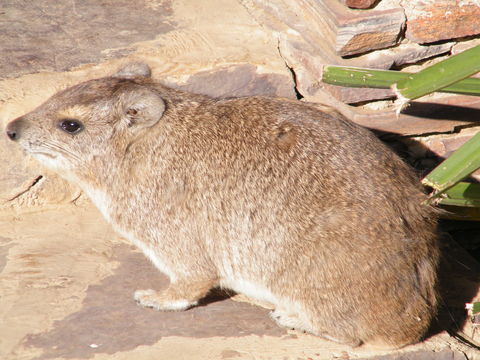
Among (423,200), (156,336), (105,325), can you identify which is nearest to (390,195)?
(423,200)

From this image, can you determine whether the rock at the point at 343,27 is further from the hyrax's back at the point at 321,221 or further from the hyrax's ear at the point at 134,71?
the hyrax's ear at the point at 134,71

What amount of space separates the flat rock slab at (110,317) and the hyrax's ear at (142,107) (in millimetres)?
1060

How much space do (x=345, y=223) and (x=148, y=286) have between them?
4.71 ft

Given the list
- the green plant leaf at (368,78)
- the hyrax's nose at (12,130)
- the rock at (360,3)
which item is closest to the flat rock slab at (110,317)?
the hyrax's nose at (12,130)

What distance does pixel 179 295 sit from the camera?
4.28m

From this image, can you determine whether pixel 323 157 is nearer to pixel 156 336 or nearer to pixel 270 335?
pixel 270 335

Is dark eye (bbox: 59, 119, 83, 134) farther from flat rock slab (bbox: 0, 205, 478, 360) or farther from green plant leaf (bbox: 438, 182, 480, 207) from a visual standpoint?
green plant leaf (bbox: 438, 182, 480, 207)

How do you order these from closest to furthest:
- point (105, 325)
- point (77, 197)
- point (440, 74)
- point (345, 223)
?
point (440, 74) < point (345, 223) < point (105, 325) < point (77, 197)

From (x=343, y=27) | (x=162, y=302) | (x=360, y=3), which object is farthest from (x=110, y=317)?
(x=360, y=3)

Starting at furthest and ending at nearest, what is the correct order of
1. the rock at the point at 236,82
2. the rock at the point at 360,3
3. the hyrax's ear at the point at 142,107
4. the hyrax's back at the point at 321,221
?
the rock at the point at 236,82 → the rock at the point at 360,3 → the hyrax's ear at the point at 142,107 → the hyrax's back at the point at 321,221

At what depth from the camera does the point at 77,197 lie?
523 cm

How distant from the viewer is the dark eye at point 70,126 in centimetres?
423

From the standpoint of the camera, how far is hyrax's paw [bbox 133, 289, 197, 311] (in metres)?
4.29

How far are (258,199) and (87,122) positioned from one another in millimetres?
1164
